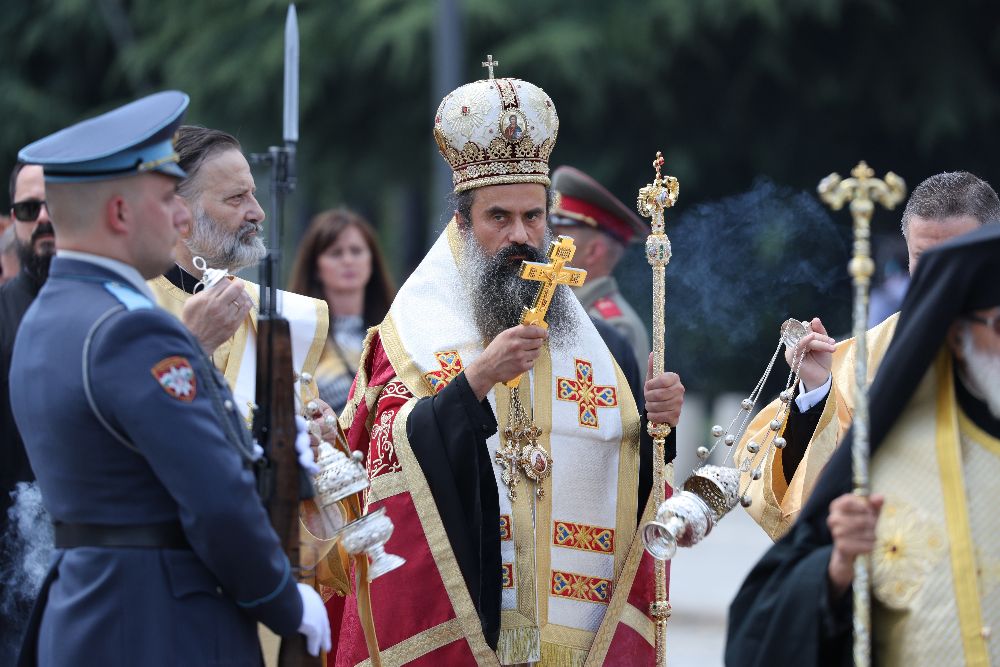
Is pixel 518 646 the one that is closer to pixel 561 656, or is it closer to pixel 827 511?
pixel 561 656

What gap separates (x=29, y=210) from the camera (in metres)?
5.60

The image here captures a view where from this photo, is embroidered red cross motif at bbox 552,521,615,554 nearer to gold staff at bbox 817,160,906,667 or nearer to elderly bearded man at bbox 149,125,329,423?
elderly bearded man at bbox 149,125,329,423

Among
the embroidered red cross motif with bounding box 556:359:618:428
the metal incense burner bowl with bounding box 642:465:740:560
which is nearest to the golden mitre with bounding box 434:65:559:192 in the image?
the embroidered red cross motif with bounding box 556:359:618:428

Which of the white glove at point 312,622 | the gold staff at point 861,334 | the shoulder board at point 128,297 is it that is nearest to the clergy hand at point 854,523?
the gold staff at point 861,334

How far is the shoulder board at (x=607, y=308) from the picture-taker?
841 centimetres

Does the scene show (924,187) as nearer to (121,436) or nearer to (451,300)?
(451,300)

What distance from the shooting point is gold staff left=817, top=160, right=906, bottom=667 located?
3.60 m

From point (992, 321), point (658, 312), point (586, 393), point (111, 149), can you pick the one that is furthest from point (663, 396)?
point (111, 149)

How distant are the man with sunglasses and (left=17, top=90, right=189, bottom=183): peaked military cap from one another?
140 cm

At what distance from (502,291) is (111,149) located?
1714 mm

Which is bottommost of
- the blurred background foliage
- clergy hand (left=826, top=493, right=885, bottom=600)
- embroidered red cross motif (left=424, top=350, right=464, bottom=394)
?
clergy hand (left=826, top=493, right=885, bottom=600)

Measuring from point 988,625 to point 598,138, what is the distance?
1156 cm

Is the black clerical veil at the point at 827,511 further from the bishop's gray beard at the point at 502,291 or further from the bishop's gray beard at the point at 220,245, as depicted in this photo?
the bishop's gray beard at the point at 220,245

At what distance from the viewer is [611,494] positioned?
5.17 m
